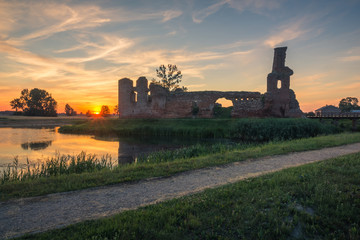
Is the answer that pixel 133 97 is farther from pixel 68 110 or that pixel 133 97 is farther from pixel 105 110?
pixel 68 110

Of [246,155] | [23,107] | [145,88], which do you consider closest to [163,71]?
[145,88]

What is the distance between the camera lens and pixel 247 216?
135 inches

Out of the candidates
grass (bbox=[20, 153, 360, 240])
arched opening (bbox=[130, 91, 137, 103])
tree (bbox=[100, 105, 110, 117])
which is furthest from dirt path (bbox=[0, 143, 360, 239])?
tree (bbox=[100, 105, 110, 117])

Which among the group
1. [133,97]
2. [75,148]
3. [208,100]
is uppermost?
[133,97]

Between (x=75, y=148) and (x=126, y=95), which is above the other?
(x=126, y=95)

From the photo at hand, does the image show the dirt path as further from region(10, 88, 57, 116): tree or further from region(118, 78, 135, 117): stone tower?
region(10, 88, 57, 116): tree

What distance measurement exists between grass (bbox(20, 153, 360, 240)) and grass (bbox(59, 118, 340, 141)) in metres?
11.4

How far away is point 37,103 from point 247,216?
238 feet

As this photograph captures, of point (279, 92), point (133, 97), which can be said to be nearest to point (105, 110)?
point (133, 97)

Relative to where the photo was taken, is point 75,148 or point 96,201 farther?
point 75,148

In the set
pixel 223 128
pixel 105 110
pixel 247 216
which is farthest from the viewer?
pixel 105 110

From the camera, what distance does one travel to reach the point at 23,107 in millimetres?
63750

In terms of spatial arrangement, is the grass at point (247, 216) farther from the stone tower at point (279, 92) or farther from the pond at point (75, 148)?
the stone tower at point (279, 92)

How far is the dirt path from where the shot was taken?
3.40 metres
